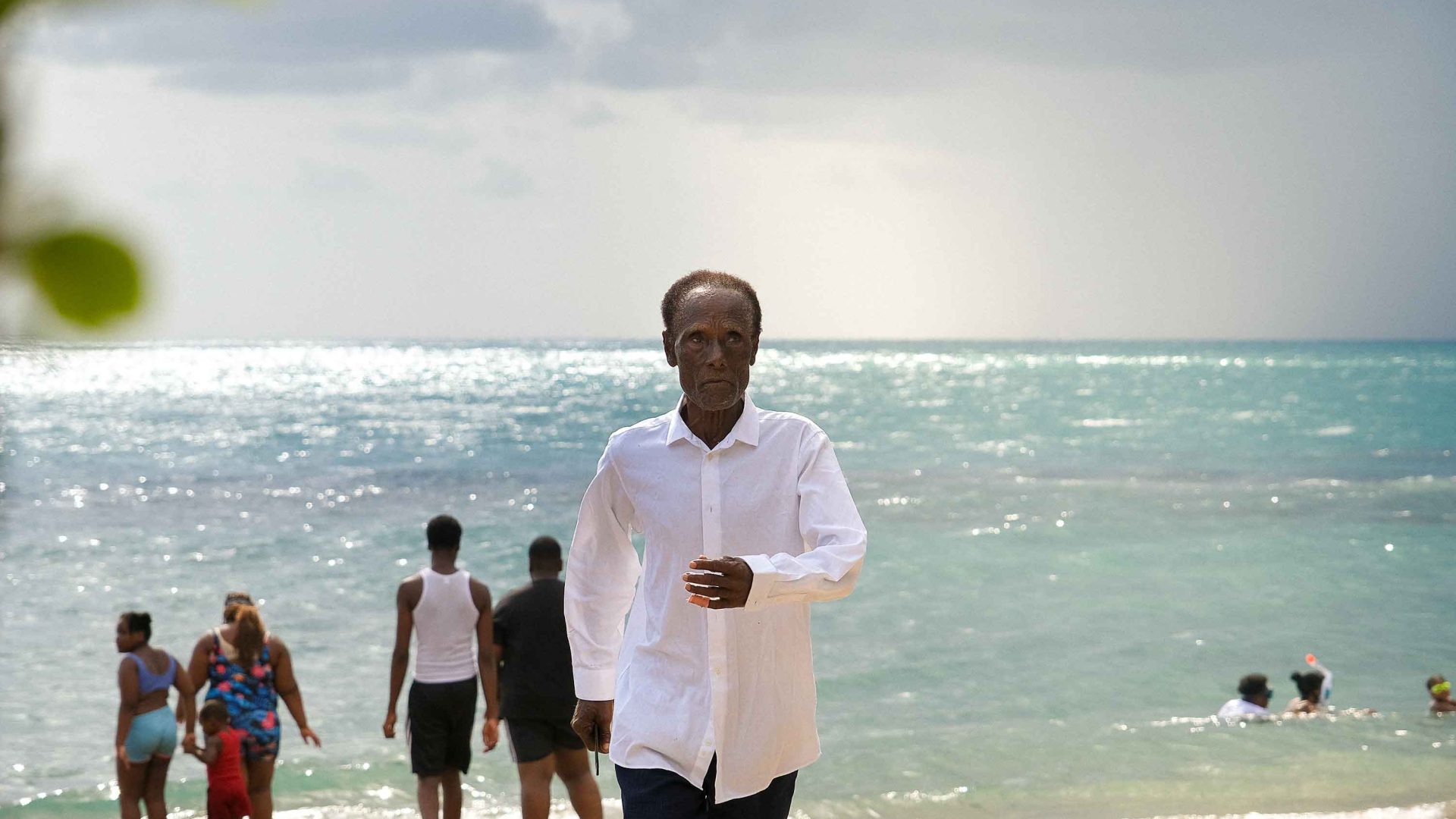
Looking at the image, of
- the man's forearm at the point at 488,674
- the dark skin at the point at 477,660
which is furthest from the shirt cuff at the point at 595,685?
the man's forearm at the point at 488,674

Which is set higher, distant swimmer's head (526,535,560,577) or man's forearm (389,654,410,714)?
distant swimmer's head (526,535,560,577)

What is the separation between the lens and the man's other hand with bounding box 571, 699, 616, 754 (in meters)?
3.72

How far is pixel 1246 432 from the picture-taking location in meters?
47.4

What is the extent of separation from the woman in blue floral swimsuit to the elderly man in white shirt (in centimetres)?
519

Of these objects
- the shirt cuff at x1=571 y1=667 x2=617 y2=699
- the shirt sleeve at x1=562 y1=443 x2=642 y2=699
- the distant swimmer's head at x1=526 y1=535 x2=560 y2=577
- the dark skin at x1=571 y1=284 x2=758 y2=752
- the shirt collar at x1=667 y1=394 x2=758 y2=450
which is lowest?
the distant swimmer's head at x1=526 y1=535 x2=560 y2=577

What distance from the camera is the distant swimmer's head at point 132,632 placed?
28.5 ft

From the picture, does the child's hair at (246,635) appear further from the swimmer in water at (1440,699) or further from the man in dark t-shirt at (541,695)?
the swimmer in water at (1440,699)

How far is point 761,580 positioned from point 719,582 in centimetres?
10

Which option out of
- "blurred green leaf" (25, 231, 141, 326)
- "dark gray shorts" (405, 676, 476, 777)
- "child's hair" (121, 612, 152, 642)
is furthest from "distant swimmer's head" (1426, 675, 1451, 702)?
"blurred green leaf" (25, 231, 141, 326)

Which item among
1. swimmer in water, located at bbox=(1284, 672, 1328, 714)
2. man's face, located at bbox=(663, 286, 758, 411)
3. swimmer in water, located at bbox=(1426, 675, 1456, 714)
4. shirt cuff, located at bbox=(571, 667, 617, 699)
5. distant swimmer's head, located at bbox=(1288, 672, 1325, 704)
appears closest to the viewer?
man's face, located at bbox=(663, 286, 758, 411)

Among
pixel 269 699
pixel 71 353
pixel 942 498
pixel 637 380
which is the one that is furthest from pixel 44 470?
pixel 637 380

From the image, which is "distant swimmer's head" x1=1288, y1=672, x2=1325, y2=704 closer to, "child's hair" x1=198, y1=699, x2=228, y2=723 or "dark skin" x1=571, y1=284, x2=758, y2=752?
"child's hair" x1=198, y1=699, x2=228, y2=723

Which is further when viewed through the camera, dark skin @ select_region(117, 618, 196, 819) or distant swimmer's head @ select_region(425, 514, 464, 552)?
dark skin @ select_region(117, 618, 196, 819)

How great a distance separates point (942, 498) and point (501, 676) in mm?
21246
